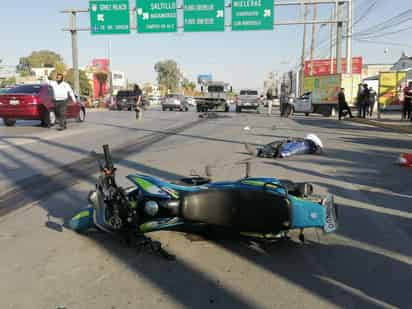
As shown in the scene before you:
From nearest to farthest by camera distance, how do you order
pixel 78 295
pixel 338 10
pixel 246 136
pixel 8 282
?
pixel 78 295 → pixel 8 282 → pixel 246 136 → pixel 338 10

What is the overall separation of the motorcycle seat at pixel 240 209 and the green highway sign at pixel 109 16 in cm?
2692

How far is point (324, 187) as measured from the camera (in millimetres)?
6469

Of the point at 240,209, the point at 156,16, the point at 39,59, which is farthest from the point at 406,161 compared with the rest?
the point at 39,59

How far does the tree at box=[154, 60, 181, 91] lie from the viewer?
462ft

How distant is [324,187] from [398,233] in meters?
2.09

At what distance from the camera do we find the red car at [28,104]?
15.9 metres

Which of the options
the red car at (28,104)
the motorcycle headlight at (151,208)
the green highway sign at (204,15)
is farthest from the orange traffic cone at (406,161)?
the green highway sign at (204,15)

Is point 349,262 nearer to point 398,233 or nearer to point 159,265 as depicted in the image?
point 398,233

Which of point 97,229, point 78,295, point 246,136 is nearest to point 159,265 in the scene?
point 78,295

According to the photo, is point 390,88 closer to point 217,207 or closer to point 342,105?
point 342,105

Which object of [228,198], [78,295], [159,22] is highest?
[159,22]

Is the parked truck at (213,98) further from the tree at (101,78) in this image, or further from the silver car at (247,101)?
the tree at (101,78)

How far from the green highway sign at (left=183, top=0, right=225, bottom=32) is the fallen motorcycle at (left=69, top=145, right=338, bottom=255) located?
25.5m

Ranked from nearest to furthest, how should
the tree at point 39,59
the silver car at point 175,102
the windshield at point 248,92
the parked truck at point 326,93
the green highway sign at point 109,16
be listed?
the green highway sign at point 109,16 < the parked truck at point 326,93 < the windshield at point 248,92 < the silver car at point 175,102 < the tree at point 39,59
